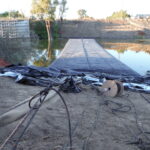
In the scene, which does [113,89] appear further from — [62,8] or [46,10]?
[62,8]

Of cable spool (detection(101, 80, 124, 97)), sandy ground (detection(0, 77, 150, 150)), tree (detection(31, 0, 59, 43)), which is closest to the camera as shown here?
sandy ground (detection(0, 77, 150, 150))

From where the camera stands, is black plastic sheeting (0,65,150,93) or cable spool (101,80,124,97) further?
black plastic sheeting (0,65,150,93)

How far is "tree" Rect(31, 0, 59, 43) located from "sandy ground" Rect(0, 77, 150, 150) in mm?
23476

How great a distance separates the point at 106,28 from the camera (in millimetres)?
33719

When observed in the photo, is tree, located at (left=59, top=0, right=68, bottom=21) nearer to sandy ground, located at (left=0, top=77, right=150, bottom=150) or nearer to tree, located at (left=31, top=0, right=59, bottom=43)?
tree, located at (left=31, top=0, right=59, bottom=43)

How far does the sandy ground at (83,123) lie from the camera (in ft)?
10.1

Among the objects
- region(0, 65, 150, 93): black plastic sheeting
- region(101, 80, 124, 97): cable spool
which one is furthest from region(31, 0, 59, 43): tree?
region(101, 80, 124, 97): cable spool

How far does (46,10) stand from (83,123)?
26001mm

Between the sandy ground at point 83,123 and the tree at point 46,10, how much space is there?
23476 mm

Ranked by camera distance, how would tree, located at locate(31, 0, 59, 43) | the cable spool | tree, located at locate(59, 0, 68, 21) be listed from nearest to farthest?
the cable spool
tree, located at locate(31, 0, 59, 43)
tree, located at locate(59, 0, 68, 21)

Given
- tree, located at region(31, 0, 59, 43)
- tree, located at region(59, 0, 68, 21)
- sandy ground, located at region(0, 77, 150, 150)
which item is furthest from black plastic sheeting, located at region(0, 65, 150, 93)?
tree, located at region(59, 0, 68, 21)

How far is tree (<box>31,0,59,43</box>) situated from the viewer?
1109 inches

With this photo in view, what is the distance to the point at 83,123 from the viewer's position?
378 cm

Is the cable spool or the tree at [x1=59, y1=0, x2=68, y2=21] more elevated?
the tree at [x1=59, y1=0, x2=68, y2=21]
